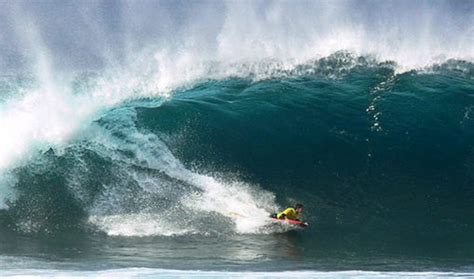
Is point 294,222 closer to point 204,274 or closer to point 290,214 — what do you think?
point 290,214

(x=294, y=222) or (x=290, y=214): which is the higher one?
(x=290, y=214)

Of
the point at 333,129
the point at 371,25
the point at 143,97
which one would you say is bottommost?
the point at 333,129

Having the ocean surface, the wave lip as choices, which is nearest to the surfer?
the ocean surface

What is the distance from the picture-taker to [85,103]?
1897cm

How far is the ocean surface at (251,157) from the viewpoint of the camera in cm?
1367

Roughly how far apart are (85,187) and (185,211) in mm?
2414

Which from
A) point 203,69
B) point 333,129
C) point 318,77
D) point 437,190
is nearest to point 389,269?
point 437,190

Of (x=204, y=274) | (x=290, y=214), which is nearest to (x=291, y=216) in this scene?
(x=290, y=214)

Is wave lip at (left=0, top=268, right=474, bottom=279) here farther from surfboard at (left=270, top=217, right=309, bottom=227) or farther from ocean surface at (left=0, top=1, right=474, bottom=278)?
surfboard at (left=270, top=217, right=309, bottom=227)

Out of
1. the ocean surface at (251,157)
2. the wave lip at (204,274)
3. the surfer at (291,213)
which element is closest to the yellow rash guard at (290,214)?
the surfer at (291,213)

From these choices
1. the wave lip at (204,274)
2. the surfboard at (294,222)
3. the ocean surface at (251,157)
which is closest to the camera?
the wave lip at (204,274)

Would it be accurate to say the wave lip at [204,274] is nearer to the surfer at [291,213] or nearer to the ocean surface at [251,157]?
the ocean surface at [251,157]

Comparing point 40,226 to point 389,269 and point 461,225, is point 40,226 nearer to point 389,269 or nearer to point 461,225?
point 389,269

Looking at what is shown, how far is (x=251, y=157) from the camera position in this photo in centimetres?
1744
